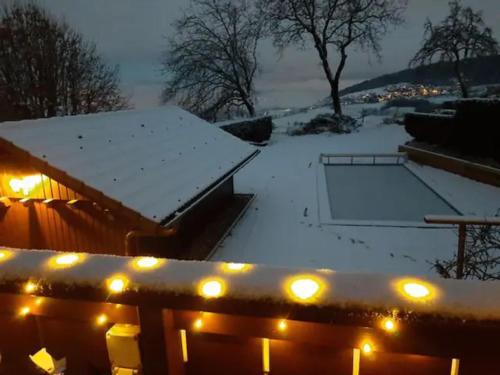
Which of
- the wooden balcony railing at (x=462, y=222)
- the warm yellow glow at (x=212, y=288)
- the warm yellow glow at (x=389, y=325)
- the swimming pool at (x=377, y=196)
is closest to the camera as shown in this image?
the warm yellow glow at (x=389, y=325)

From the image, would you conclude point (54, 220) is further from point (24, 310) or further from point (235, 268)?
point (235, 268)

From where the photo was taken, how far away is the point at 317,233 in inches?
301

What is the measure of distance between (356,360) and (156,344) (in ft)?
2.66

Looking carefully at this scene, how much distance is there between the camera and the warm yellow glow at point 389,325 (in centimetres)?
114

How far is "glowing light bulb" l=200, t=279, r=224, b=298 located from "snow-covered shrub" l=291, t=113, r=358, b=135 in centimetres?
2098

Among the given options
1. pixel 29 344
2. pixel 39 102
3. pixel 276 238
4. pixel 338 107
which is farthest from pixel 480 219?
pixel 39 102

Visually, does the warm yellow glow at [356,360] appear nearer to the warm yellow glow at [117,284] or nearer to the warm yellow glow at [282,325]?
the warm yellow glow at [282,325]

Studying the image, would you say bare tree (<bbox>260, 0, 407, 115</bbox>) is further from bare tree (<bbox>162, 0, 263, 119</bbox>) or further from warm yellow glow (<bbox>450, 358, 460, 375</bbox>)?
warm yellow glow (<bbox>450, 358, 460, 375</bbox>)

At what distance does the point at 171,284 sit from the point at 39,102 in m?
22.2

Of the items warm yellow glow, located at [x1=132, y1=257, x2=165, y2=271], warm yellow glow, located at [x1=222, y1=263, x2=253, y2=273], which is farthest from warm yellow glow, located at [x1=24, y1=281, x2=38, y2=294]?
warm yellow glow, located at [x1=222, y1=263, x2=253, y2=273]

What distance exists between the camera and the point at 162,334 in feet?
4.45

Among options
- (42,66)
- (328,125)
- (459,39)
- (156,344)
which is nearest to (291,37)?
(328,125)

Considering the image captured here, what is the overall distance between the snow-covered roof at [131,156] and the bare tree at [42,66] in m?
13.7

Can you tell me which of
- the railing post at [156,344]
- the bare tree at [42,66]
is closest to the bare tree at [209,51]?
the bare tree at [42,66]
